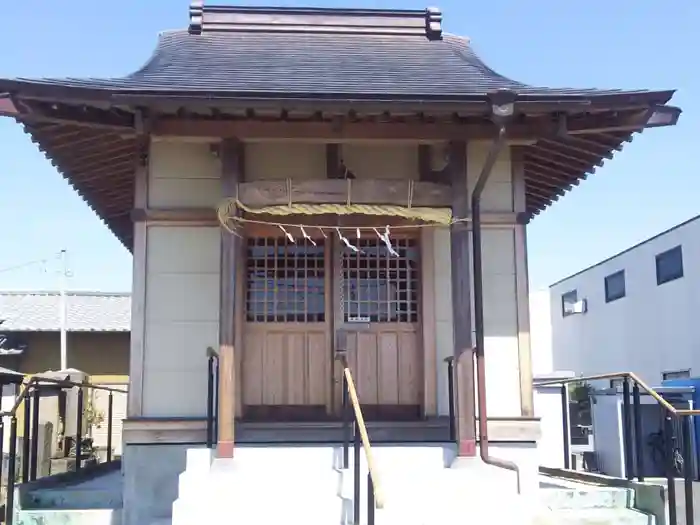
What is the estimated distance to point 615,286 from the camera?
26.2 meters

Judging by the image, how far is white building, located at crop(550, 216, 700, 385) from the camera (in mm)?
21000

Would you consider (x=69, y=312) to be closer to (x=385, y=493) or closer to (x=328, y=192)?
(x=328, y=192)

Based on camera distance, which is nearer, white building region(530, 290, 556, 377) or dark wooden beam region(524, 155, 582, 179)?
dark wooden beam region(524, 155, 582, 179)

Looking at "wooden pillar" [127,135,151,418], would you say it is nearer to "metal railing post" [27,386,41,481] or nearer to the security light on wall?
"metal railing post" [27,386,41,481]

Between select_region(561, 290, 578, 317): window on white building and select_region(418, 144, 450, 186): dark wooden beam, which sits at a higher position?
select_region(561, 290, 578, 317): window on white building

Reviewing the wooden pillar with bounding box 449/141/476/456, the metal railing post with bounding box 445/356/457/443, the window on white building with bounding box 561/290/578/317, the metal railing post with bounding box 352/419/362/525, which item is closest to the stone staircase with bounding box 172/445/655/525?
the metal railing post with bounding box 352/419/362/525

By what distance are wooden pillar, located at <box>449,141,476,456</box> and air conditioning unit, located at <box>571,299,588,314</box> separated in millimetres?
Result: 22893

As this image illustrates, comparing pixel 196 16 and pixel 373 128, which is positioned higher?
pixel 196 16

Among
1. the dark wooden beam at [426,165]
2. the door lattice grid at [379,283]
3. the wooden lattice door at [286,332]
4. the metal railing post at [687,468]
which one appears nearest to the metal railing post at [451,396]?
the door lattice grid at [379,283]

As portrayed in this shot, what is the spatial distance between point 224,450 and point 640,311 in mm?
20058

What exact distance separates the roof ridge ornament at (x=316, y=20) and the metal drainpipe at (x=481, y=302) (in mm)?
3258

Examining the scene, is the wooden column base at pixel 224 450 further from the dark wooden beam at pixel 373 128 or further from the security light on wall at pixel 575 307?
the security light on wall at pixel 575 307

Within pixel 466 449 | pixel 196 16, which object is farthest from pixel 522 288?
pixel 196 16

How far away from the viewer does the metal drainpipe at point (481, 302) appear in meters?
6.64
